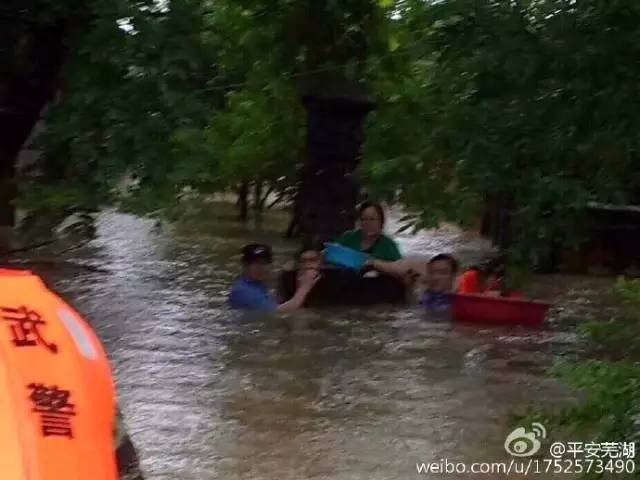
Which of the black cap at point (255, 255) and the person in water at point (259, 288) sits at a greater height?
the black cap at point (255, 255)

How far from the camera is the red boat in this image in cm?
1091

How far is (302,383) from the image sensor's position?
26.3 feet

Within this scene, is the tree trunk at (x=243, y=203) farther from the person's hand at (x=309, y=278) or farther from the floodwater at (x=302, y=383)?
the person's hand at (x=309, y=278)

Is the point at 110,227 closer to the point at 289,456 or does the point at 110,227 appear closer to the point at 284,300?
the point at 284,300

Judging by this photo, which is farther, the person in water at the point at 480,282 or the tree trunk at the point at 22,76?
the person in water at the point at 480,282

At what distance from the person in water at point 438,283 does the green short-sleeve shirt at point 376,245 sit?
374 millimetres

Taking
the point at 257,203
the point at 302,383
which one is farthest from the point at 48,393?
the point at 257,203

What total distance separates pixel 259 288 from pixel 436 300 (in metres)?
1.55

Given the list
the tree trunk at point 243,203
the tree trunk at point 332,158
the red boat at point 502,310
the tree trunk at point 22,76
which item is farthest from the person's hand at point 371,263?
the tree trunk at point 243,203

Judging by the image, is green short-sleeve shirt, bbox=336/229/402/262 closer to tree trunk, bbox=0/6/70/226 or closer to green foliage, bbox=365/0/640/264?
green foliage, bbox=365/0/640/264

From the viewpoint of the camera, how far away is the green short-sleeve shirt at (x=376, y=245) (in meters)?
11.9

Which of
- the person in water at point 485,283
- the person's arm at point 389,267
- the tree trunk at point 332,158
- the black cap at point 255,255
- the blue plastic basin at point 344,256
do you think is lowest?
the person in water at point 485,283

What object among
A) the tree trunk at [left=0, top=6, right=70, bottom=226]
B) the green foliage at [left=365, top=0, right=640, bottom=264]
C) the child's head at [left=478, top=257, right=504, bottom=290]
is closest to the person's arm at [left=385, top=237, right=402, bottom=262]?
the child's head at [left=478, top=257, right=504, bottom=290]

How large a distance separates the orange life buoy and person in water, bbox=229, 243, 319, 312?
8.24 m
